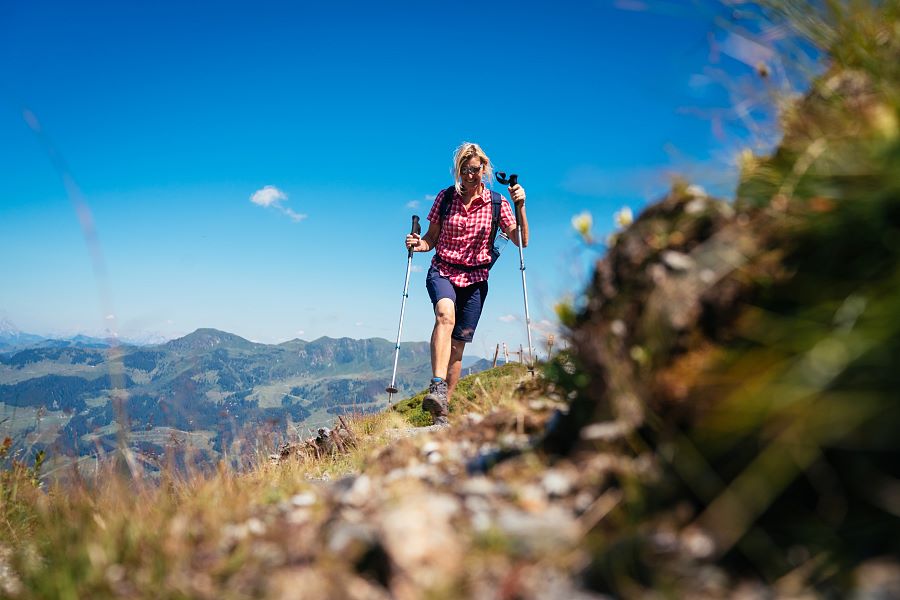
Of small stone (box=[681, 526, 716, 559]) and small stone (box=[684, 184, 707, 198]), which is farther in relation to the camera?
small stone (box=[684, 184, 707, 198])

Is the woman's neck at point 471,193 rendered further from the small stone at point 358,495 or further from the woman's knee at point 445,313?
the small stone at point 358,495

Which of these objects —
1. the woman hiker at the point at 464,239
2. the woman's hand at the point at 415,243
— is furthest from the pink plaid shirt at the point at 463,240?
the woman's hand at the point at 415,243

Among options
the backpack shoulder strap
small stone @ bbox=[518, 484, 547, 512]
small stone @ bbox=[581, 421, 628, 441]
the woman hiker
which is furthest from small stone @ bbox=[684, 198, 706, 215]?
the backpack shoulder strap

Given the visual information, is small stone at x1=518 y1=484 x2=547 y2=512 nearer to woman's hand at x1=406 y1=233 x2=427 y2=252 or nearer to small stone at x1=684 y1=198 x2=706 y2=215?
small stone at x1=684 y1=198 x2=706 y2=215

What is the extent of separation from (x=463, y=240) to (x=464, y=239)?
23 mm

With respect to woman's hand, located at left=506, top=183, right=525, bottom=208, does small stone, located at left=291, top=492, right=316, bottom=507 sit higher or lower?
lower

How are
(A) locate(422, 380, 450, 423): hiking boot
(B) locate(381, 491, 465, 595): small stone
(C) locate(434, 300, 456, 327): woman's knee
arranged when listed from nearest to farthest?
(B) locate(381, 491, 465, 595): small stone < (A) locate(422, 380, 450, 423): hiking boot < (C) locate(434, 300, 456, 327): woman's knee

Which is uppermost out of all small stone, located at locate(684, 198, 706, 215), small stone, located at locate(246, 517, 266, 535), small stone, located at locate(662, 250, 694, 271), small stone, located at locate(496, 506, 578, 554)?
small stone, located at locate(684, 198, 706, 215)

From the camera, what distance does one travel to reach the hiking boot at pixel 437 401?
25.1 ft

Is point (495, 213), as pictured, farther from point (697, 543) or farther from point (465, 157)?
point (697, 543)

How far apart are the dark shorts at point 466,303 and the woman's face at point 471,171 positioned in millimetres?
1527

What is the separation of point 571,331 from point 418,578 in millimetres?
1730

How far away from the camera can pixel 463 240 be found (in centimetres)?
871

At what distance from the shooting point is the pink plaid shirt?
866cm
